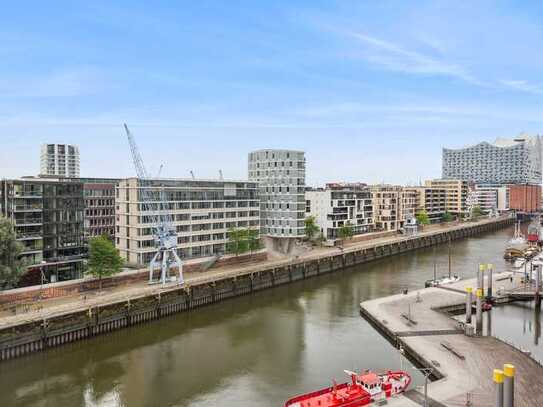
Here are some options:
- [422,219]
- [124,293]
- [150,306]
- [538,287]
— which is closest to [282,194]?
[150,306]

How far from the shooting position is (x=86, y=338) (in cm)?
4322

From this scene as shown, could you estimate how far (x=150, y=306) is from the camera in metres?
49.9

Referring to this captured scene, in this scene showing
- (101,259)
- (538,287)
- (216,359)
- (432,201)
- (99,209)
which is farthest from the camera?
(432,201)

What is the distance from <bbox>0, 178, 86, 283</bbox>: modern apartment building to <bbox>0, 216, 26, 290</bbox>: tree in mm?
6478

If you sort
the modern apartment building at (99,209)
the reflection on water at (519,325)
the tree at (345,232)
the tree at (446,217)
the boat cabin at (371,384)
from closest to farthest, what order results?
the boat cabin at (371,384) < the reflection on water at (519,325) < the modern apartment building at (99,209) < the tree at (345,232) < the tree at (446,217)

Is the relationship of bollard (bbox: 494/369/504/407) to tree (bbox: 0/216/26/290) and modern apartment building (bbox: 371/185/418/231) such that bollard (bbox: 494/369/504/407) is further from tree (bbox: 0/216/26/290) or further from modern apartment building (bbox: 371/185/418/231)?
modern apartment building (bbox: 371/185/418/231)

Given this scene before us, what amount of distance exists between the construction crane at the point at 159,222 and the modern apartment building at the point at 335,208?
150 feet

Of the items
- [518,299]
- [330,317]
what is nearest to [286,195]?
[330,317]

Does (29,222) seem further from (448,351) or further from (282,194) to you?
(448,351)

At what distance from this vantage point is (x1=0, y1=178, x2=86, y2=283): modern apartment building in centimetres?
5303

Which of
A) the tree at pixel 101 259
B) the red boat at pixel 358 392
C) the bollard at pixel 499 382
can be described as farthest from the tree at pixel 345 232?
the bollard at pixel 499 382

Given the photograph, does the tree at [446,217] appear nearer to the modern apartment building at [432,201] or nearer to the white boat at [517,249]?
the modern apartment building at [432,201]

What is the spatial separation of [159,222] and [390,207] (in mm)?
78536

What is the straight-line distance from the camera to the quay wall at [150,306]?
39.2 metres
